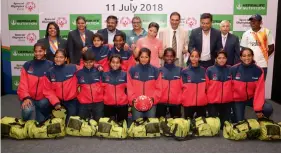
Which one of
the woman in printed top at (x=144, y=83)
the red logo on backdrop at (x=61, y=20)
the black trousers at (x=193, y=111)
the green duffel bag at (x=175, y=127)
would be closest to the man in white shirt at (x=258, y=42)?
the black trousers at (x=193, y=111)

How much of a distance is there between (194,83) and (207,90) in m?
0.21

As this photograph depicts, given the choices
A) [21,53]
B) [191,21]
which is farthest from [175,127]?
[21,53]

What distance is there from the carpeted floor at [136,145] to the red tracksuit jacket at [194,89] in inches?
20.5

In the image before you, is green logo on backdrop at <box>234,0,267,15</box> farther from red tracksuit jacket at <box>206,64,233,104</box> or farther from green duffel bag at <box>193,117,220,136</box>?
green duffel bag at <box>193,117,220,136</box>

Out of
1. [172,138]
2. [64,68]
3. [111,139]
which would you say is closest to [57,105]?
[64,68]

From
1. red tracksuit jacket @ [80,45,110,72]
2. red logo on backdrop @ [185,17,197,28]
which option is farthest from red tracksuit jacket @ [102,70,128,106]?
red logo on backdrop @ [185,17,197,28]

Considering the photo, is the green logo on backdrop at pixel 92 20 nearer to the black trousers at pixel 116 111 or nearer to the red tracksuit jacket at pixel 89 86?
the red tracksuit jacket at pixel 89 86

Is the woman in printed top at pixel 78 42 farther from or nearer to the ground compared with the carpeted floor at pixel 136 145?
farther from the ground

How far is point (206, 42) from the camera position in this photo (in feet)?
15.1

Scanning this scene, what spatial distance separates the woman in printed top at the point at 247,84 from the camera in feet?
12.9

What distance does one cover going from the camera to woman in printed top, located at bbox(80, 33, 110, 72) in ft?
14.3

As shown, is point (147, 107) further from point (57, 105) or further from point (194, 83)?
point (57, 105)

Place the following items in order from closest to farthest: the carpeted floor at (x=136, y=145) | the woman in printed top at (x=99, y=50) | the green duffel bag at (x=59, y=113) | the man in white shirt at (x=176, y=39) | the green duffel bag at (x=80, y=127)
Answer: the carpeted floor at (x=136, y=145)
the green duffel bag at (x=80, y=127)
the green duffel bag at (x=59, y=113)
the woman in printed top at (x=99, y=50)
the man in white shirt at (x=176, y=39)

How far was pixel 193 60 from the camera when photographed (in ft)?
13.0
